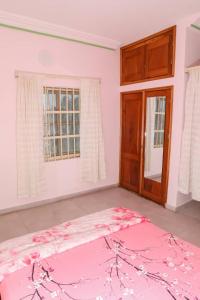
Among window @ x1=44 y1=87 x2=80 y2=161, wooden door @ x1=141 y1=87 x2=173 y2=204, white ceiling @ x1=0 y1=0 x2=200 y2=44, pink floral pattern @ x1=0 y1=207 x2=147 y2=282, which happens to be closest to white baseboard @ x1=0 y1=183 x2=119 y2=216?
window @ x1=44 y1=87 x2=80 y2=161

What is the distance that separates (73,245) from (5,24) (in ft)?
9.80

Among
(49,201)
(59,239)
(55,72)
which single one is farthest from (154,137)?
(59,239)

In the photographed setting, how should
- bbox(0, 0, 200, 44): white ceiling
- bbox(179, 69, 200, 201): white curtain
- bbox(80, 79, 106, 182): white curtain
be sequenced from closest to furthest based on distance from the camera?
bbox(0, 0, 200, 44): white ceiling
bbox(179, 69, 200, 201): white curtain
bbox(80, 79, 106, 182): white curtain

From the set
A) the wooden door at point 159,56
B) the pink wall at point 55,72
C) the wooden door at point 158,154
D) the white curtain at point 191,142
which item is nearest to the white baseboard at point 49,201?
the pink wall at point 55,72

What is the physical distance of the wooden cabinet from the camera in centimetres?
332

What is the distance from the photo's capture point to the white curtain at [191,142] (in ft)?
10.0

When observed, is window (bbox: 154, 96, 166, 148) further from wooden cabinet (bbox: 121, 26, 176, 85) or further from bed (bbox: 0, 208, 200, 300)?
bed (bbox: 0, 208, 200, 300)

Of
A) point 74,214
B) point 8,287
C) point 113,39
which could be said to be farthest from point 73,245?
point 113,39

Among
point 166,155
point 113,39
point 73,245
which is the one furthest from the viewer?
point 113,39

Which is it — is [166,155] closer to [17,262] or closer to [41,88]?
[41,88]

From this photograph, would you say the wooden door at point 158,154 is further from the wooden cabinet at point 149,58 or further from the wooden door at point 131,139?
the wooden cabinet at point 149,58

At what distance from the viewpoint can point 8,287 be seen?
123cm

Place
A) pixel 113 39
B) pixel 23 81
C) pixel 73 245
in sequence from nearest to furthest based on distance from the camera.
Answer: pixel 73 245, pixel 23 81, pixel 113 39

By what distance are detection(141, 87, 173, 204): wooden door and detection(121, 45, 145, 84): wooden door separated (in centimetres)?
45
